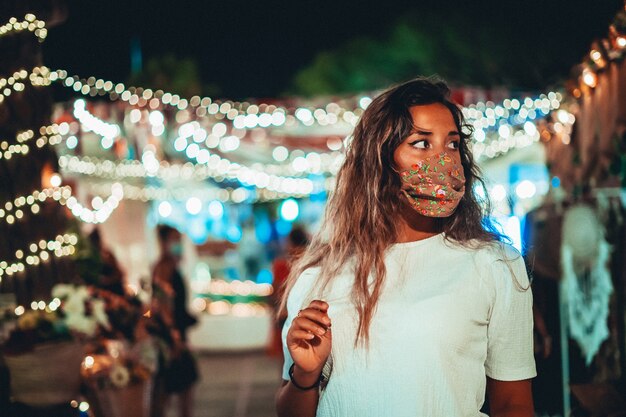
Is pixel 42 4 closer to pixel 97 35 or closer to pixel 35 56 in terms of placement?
pixel 35 56

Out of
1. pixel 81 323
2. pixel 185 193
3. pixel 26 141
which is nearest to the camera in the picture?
pixel 81 323

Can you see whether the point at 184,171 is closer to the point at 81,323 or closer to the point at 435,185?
the point at 81,323

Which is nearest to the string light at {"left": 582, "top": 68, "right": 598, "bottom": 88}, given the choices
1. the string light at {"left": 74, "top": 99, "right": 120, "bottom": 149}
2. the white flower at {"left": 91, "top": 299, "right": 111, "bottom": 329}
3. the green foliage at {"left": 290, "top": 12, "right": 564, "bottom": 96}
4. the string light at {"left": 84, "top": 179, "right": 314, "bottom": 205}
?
the green foliage at {"left": 290, "top": 12, "right": 564, "bottom": 96}

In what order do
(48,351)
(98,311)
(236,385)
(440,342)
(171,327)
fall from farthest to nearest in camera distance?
(236,385)
(171,327)
(98,311)
(48,351)
(440,342)

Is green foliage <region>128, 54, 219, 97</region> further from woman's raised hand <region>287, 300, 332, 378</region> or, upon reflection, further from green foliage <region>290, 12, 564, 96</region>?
woman's raised hand <region>287, 300, 332, 378</region>

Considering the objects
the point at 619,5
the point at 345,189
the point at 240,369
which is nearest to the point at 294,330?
the point at 345,189

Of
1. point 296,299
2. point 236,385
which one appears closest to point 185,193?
point 236,385

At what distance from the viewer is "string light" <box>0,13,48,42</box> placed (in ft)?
15.6

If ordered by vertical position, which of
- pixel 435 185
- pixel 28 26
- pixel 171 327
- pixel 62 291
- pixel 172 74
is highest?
pixel 172 74

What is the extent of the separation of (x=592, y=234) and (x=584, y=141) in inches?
32.8

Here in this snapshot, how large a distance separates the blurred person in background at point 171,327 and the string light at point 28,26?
2357 mm

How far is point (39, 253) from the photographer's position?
16.3ft

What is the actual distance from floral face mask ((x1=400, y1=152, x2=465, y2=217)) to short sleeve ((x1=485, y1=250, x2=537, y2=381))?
235 mm

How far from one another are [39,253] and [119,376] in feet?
3.16
